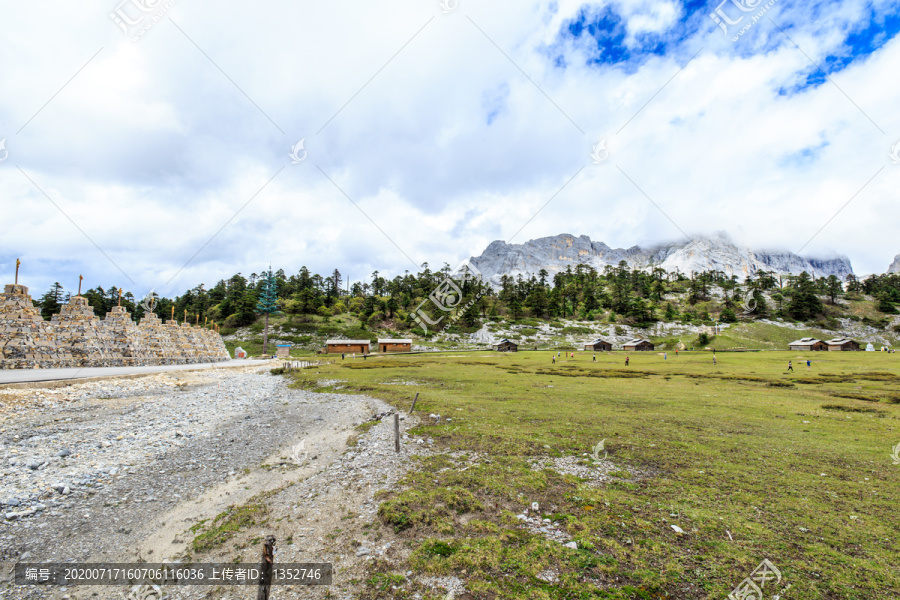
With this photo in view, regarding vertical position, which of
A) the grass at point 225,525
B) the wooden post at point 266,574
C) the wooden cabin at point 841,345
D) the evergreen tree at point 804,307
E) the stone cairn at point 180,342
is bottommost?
the wooden cabin at point 841,345

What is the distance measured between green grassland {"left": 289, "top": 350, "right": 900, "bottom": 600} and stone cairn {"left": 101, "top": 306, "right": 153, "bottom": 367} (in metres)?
44.4

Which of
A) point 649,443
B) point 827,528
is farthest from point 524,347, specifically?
point 827,528

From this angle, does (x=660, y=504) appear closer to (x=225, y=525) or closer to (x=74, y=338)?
(x=225, y=525)

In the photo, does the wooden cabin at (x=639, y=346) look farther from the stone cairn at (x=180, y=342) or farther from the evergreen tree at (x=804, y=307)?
the stone cairn at (x=180, y=342)

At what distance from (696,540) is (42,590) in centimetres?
1428

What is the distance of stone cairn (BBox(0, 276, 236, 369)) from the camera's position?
101 ft

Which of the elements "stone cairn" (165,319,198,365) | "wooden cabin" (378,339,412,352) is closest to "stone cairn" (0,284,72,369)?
"stone cairn" (165,319,198,365)

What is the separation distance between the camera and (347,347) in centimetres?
8856

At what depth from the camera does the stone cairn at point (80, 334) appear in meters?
35.2

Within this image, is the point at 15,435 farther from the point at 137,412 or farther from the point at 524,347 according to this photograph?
the point at 524,347

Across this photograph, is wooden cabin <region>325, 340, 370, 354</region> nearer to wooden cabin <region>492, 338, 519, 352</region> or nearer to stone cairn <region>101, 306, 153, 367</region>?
wooden cabin <region>492, 338, 519, 352</region>

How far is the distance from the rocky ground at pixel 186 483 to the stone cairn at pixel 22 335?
554 inches

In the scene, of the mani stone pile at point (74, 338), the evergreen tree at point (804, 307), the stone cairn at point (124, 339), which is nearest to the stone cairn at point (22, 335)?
the mani stone pile at point (74, 338)

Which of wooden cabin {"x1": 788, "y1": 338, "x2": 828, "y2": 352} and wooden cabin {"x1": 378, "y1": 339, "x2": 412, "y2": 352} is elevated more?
wooden cabin {"x1": 378, "y1": 339, "x2": 412, "y2": 352}
